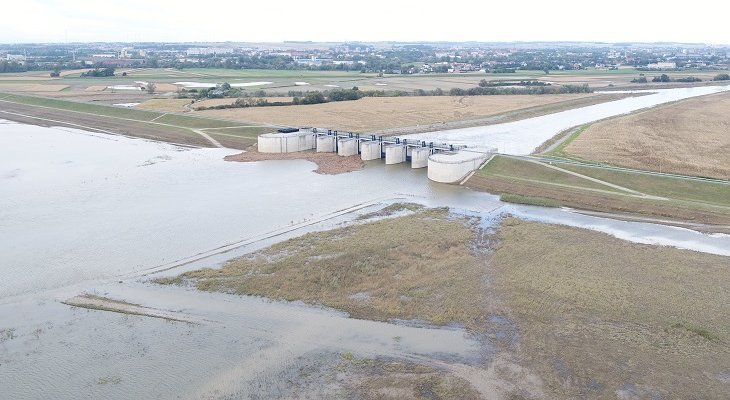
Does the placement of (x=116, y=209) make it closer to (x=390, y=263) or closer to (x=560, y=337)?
(x=390, y=263)

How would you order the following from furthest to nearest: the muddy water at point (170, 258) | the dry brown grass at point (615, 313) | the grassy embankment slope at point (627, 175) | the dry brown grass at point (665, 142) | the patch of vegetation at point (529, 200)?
1. the dry brown grass at point (665, 142)
2. the patch of vegetation at point (529, 200)
3. the grassy embankment slope at point (627, 175)
4. the muddy water at point (170, 258)
5. the dry brown grass at point (615, 313)

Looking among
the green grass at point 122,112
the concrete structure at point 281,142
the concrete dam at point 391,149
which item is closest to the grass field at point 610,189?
the concrete dam at point 391,149

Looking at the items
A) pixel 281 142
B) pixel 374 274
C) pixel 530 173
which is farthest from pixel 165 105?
pixel 374 274

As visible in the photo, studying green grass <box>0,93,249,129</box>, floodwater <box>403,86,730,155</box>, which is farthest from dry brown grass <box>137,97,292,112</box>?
floodwater <box>403,86,730,155</box>

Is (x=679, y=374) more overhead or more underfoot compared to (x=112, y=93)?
more underfoot

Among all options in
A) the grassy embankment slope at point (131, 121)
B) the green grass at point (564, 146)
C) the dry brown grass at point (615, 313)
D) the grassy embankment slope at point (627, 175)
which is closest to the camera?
the dry brown grass at point (615, 313)

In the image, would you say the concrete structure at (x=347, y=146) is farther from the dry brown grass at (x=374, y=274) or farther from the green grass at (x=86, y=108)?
the green grass at (x=86, y=108)

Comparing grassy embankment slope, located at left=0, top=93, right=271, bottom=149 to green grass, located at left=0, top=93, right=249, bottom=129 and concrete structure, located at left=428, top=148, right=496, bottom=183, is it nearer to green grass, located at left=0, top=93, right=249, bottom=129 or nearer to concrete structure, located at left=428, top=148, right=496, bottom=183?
green grass, located at left=0, top=93, right=249, bottom=129

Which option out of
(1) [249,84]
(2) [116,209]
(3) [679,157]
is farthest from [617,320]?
(1) [249,84]
